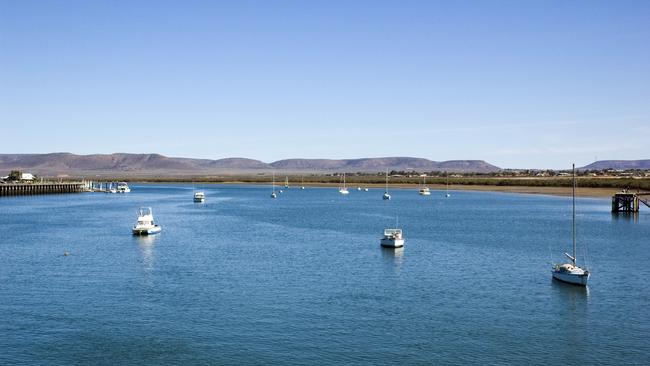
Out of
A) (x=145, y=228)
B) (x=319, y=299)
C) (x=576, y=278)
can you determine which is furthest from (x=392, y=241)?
(x=145, y=228)

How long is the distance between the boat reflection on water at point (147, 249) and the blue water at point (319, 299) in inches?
4.3

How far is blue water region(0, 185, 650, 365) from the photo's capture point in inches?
1247

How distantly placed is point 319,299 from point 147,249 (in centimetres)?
3103

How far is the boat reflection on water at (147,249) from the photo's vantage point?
185 ft

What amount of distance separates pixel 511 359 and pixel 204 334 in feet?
49.4

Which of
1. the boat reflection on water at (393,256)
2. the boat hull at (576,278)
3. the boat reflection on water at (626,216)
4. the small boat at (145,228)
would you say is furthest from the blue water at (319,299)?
the boat reflection on water at (626,216)

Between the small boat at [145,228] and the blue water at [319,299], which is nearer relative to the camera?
the blue water at [319,299]

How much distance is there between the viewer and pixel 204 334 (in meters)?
34.2

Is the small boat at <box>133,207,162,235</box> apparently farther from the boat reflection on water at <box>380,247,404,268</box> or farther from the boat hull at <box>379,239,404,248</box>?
the boat hull at <box>379,239,404,248</box>

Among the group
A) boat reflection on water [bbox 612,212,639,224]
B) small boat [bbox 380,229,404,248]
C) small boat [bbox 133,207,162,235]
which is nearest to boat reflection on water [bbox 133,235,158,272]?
small boat [bbox 133,207,162,235]

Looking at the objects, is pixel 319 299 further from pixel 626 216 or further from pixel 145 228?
pixel 626 216

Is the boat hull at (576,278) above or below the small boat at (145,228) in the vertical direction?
below

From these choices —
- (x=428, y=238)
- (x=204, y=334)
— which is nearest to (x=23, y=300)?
(x=204, y=334)

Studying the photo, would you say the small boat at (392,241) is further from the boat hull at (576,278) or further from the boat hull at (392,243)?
the boat hull at (576,278)
